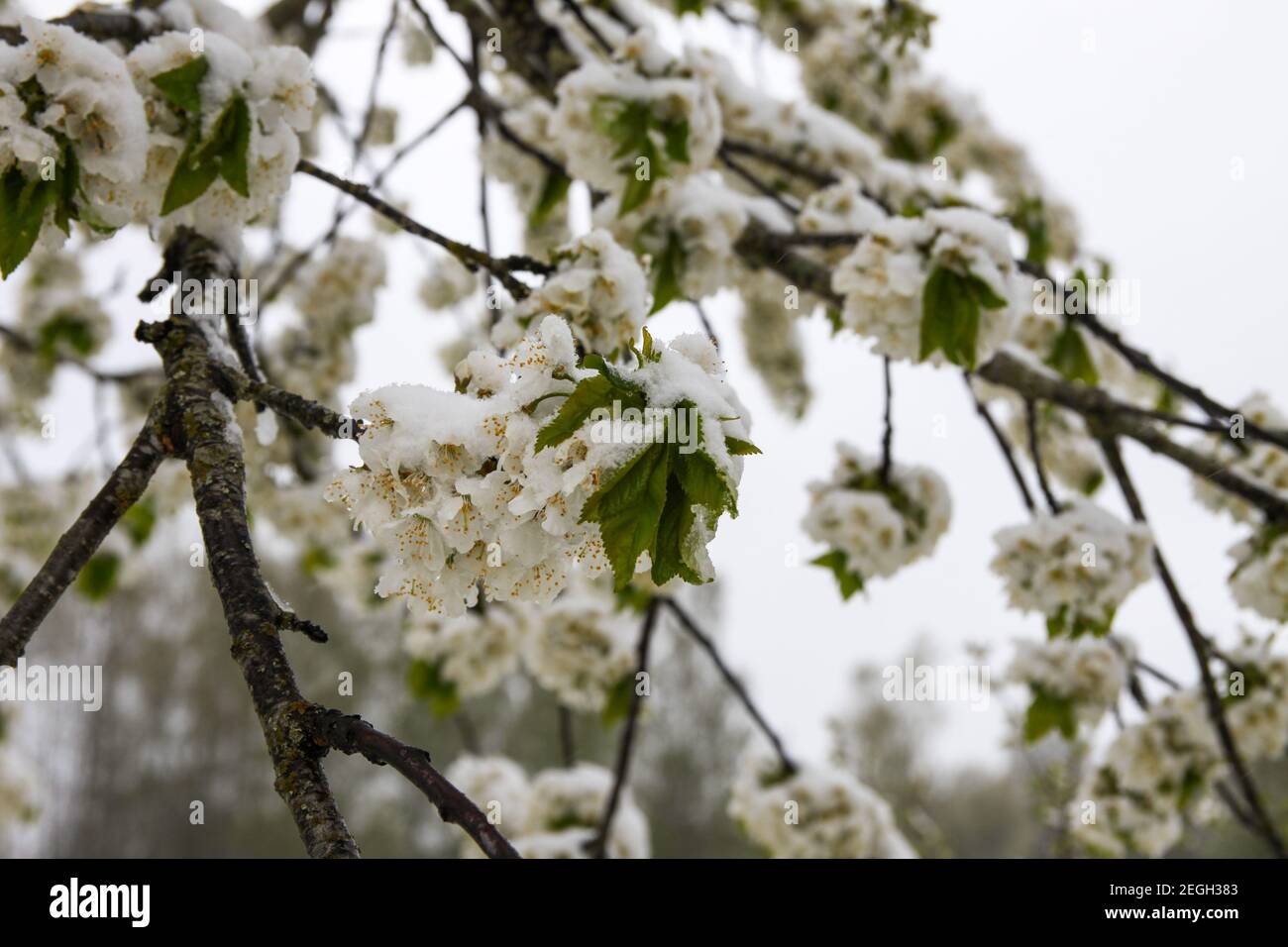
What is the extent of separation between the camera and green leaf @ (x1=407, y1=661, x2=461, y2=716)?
362 cm

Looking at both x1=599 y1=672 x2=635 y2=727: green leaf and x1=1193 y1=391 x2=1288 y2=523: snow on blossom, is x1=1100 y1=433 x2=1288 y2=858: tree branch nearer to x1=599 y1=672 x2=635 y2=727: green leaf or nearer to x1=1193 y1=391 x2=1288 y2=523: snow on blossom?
x1=1193 y1=391 x2=1288 y2=523: snow on blossom

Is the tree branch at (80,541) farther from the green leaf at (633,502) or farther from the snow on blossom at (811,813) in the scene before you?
the snow on blossom at (811,813)

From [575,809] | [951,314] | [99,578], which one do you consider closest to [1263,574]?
[951,314]

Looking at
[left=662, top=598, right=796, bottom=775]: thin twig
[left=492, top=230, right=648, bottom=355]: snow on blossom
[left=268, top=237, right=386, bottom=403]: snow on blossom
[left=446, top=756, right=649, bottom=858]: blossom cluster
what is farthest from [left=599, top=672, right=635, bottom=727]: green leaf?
[left=492, top=230, right=648, bottom=355]: snow on blossom

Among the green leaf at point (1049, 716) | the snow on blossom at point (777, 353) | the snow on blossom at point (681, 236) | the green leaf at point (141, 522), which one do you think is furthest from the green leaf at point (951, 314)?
the green leaf at point (141, 522)

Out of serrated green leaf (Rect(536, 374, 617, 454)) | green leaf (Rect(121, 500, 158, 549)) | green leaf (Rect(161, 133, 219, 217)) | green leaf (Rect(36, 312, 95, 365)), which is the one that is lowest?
serrated green leaf (Rect(536, 374, 617, 454))

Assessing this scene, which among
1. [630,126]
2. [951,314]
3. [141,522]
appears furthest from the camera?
[141,522]

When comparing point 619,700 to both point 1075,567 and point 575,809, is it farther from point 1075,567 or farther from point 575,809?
point 1075,567

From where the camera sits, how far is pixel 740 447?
0.92m

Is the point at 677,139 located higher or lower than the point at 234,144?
higher

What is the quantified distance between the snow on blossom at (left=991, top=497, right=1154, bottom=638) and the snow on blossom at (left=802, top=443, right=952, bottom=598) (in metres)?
0.18

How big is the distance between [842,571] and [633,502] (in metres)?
1.47
